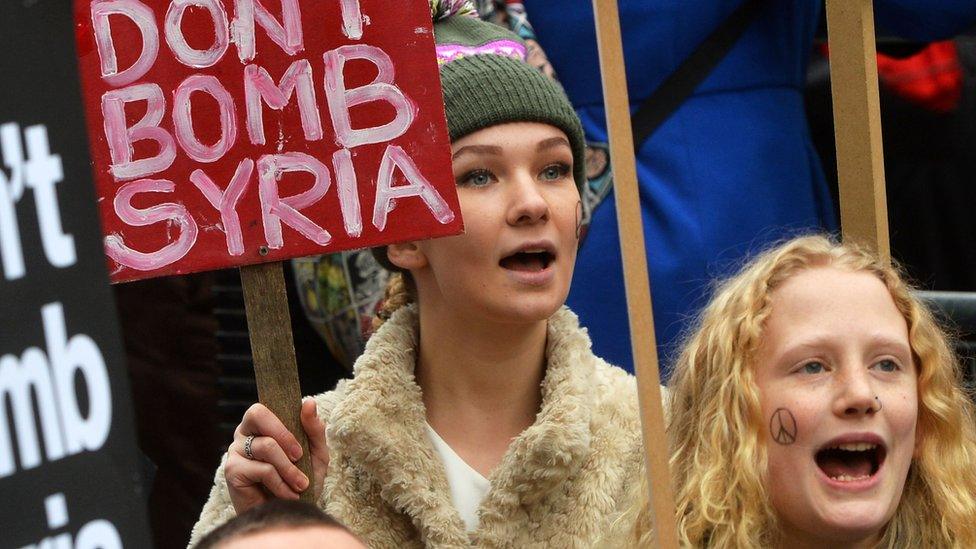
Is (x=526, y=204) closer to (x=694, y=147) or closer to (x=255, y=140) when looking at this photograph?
(x=255, y=140)

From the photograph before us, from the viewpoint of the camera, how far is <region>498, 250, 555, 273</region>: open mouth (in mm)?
2738

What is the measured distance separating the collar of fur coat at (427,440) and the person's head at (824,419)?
205 mm

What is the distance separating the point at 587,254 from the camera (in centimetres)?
339

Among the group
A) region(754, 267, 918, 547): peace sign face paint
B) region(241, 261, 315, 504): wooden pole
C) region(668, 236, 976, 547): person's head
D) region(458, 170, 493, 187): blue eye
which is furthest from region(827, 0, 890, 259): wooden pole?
region(241, 261, 315, 504): wooden pole

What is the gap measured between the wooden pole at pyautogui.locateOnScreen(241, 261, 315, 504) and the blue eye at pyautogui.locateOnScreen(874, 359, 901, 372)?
0.84m

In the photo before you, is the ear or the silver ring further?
the ear

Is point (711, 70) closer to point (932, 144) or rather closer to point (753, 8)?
point (753, 8)

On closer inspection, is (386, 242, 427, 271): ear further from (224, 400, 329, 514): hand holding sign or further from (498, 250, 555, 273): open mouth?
(224, 400, 329, 514): hand holding sign

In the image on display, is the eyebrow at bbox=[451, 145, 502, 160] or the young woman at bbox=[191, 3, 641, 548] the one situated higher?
the eyebrow at bbox=[451, 145, 502, 160]

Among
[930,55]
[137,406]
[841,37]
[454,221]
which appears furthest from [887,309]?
[137,406]

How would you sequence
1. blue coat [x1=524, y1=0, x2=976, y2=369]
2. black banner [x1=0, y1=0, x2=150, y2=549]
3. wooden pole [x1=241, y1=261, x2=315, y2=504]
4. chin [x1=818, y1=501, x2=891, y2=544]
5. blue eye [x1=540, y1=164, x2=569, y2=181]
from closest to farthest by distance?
black banner [x1=0, y1=0, x2=150, y2=549]
chin [x1=818, y1=501, x2=891, y2=544]
wooden pole [x1=241, y1=261, x2=315, y2=504]
blue eye [x1=540, y1=164, x2=569, y2=181]
blue coat [x1=524, y1=0, x2=976, y2=369]

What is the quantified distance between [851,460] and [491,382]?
2.29ft

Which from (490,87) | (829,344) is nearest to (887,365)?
(829,344)

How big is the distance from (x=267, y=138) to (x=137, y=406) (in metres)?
1.96
